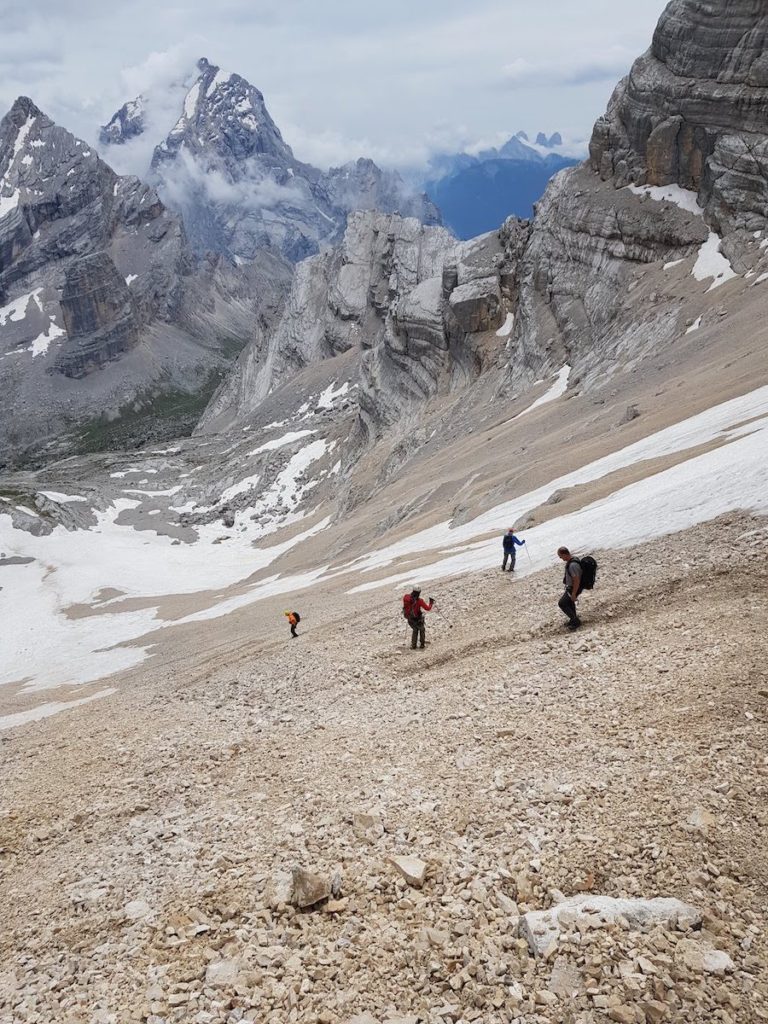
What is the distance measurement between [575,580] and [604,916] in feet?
26.1

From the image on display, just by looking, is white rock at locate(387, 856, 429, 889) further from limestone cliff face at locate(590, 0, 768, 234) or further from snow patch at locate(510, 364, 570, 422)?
limestone cliff face at locate(590, 0, 768, 234)

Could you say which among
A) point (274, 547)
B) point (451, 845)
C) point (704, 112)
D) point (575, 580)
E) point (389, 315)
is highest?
point (704, 112)

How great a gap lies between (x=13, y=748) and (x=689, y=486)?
20600 millimetres

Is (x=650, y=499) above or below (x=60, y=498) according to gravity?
below

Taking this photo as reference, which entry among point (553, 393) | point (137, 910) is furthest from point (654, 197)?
point (137, 910)

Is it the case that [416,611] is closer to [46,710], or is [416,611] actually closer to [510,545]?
[510,545]

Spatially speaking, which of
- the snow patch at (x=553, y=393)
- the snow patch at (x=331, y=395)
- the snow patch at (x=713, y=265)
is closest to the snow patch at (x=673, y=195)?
the snow patch at (x=713, y=265)

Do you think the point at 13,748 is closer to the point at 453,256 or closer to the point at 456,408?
the point at 456,408

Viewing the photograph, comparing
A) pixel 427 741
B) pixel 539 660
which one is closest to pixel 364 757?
pixel 427 741

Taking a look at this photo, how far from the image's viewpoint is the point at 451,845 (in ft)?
26.3

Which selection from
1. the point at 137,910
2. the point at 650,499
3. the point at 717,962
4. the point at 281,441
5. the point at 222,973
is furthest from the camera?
the point at 281,441

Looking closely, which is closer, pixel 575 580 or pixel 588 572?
pixel 588 572

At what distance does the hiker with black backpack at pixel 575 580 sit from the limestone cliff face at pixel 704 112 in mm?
55855

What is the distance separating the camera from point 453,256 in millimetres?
91562
